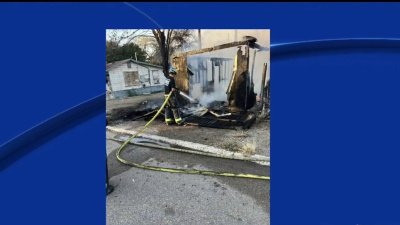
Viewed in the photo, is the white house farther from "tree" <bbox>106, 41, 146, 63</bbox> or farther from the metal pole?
the metal pole

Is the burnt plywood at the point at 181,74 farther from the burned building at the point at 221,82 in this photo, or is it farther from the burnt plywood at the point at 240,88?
the burnt plywood at the point at 240,88

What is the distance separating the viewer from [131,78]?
6.03 feet

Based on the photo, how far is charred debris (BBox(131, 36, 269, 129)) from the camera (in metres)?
1.83

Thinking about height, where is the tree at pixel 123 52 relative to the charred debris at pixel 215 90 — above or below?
above

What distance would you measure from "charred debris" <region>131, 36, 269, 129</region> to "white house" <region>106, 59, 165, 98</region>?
0.09 metres

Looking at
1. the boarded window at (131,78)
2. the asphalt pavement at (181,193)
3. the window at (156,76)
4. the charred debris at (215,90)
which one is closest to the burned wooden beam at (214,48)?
the charred debris at (215,90)

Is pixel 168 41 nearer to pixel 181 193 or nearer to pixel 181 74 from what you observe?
pixel 181 74

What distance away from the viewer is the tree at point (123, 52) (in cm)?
175

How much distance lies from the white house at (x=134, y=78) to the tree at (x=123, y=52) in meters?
0.02

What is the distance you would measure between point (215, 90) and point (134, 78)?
18.3 inches

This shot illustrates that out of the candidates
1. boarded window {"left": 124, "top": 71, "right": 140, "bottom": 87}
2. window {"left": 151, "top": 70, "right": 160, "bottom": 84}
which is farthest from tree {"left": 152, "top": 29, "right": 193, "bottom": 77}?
boarded window {"left": 124, "top": 71, "right": 140, "bottom": 87}

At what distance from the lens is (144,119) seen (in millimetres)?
1870

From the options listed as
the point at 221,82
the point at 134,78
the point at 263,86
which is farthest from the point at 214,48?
the point at 134,78
